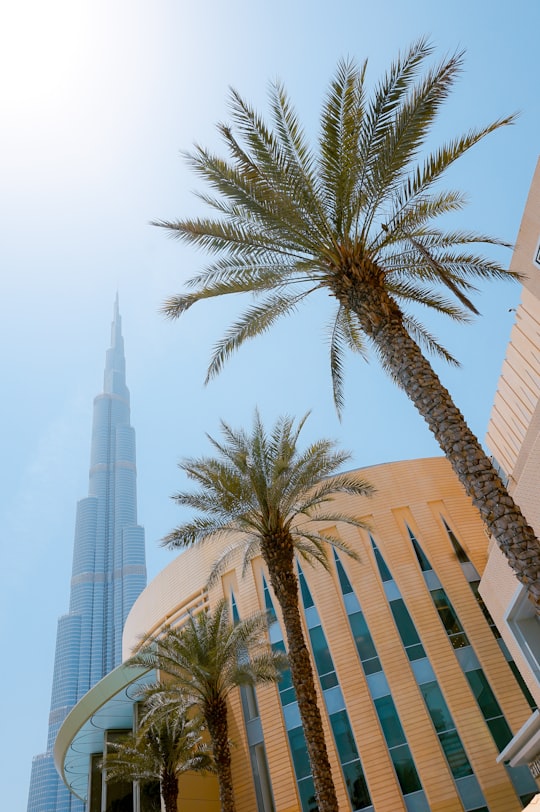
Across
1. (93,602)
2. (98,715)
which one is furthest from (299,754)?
(93,602)

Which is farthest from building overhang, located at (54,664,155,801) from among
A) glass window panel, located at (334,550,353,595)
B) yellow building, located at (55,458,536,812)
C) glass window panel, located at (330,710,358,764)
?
glass window panel, located at (334,550,353,595)

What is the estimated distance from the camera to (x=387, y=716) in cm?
2181

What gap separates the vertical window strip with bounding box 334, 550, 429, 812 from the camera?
20.3 meters

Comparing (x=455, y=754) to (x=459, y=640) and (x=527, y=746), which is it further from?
(x=527, y=746)

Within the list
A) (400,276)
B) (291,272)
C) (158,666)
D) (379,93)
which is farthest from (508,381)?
(158,666)

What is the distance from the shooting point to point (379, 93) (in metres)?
9.18

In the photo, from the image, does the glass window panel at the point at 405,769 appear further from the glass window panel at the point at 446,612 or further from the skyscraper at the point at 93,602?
the skyscraper at the point at 93,602

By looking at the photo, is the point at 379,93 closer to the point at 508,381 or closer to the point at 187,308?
the point at 187,308

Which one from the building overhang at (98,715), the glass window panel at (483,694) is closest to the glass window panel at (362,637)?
the glass window panel at (483,694)

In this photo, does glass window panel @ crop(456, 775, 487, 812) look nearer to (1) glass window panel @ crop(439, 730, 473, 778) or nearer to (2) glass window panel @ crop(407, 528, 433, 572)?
(1) glass window panel @ crop(439, 730, 473, 778)

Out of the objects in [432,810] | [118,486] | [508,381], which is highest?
[118,486]

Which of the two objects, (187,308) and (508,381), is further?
(508,381)

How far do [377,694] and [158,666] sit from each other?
8.93 m

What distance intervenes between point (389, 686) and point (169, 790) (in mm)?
8733
